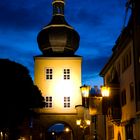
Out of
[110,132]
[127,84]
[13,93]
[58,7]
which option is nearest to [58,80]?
[58,7]

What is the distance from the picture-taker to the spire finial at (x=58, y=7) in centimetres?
8081

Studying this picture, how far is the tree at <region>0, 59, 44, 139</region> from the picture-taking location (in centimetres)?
4212

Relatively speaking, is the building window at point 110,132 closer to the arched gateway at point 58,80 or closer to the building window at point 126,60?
the building window at point 126,60

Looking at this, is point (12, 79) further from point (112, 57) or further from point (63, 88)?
point (63, 88)

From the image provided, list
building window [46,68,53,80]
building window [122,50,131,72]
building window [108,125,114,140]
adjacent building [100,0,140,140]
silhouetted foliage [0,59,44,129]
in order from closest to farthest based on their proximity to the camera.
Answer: adjacent building [100,0,140,140] < building window [122,50,131,72] < silhouetted foliage [0,59,44,129] < building window [108,125,114,140] < building window [46,68,53,80]

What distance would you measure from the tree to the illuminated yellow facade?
93.0ft

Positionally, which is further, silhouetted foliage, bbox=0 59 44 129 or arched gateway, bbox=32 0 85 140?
arched gateway, bbox=32 0 85 140

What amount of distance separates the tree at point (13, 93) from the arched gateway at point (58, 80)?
2779cm

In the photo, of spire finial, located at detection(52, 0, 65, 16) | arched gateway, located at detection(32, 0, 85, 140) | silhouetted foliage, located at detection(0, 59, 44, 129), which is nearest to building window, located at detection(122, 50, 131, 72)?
silhouetted foliage, located at detection(0, 59, 44, 129)

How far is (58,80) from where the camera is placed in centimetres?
7588

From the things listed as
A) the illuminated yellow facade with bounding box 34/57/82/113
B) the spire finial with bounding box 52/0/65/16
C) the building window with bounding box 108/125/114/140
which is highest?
the spire finial with bounding box 52/0/65/16

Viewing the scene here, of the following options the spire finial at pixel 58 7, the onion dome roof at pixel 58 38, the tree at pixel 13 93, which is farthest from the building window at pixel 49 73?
the tree at pixel 13 93

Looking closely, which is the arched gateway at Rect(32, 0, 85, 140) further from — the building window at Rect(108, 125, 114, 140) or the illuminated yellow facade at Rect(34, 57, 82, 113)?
the building window at Rect(108, 125, 114, 140)

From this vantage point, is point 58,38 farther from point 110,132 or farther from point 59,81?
point 110,132
